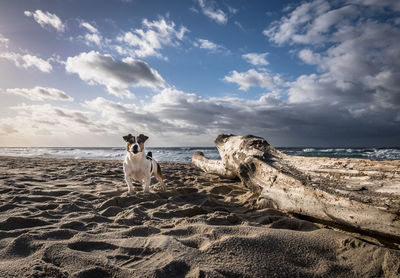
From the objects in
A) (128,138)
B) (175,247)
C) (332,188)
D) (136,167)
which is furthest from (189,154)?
(175,247)

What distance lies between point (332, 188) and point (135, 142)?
3.72 metres

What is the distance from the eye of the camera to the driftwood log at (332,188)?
2064mm

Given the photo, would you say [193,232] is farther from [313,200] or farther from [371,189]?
[371,189]

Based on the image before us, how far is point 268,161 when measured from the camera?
12.7 feet

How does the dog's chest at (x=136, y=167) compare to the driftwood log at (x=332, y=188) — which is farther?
the dog's chest at (x=136, y=167)

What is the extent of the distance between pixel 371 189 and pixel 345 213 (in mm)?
370

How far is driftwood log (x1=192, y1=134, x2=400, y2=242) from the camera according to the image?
2.06m

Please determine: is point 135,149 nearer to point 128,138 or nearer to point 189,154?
point 128,138

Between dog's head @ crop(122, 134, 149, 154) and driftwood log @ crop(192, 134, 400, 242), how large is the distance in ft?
7.11

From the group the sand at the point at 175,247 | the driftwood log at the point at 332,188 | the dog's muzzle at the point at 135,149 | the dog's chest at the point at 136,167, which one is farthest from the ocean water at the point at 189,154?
the sand at the point at 175,247

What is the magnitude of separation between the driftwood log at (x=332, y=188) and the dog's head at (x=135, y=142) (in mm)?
2168

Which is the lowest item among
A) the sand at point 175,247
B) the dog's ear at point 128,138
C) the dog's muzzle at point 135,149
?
the sand at point 175,247

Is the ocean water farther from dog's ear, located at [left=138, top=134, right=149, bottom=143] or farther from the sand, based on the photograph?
the sand

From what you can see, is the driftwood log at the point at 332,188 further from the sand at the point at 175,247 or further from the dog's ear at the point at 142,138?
the dog's ear at the point at 142,138
